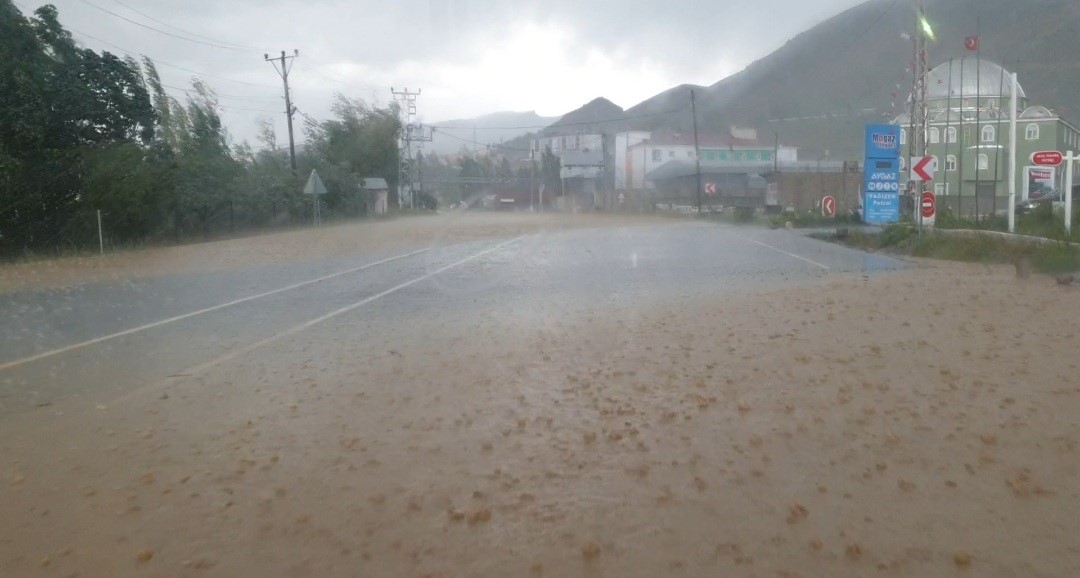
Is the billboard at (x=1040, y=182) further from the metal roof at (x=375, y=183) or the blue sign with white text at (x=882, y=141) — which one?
the metal roof at (x=375, y=183)

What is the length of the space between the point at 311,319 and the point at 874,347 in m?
7.32

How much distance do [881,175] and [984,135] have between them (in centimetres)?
1024

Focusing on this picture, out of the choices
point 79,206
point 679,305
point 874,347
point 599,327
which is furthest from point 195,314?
point 79,206

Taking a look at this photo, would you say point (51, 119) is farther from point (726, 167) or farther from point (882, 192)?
point (726, 167)

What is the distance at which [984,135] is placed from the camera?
41.2 metres

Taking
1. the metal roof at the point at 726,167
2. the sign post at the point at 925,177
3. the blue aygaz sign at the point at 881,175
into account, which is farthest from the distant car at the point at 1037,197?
the metal roof at the point at 726,167

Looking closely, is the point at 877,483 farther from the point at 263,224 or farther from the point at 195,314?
the point at 263,224

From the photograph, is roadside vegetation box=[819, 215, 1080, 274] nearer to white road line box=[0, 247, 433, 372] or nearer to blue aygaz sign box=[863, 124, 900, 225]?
blue aygaz sign box=[863, 124, 900, 225]

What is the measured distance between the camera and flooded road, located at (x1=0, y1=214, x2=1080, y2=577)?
14.1 ft

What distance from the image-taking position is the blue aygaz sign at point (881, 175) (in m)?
33.4

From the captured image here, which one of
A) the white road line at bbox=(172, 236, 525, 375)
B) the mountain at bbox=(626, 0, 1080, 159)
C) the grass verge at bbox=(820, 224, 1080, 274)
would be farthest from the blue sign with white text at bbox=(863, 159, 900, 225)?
the white road line at bbox=(172, 236, 525, 375)

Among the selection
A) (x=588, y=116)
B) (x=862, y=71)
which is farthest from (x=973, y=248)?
(x=588, y=116)

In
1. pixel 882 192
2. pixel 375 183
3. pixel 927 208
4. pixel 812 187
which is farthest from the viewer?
pixel 375 183

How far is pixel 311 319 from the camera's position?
12.6 meters
